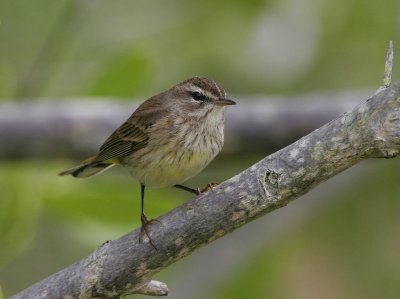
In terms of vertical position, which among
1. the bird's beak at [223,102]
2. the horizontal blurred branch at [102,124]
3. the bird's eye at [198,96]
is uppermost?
the bird's eye at [198,96]

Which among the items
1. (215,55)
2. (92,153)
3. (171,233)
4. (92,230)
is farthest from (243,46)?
(171,233)

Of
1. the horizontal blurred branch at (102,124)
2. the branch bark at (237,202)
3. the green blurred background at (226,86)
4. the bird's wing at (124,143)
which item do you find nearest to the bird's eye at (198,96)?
the bird's wing at (124,143)

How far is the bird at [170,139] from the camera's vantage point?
459cm

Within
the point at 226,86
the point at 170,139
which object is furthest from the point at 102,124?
the point at 170,139

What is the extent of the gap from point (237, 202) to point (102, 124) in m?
2.62

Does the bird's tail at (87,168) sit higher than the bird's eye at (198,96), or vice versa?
the bird's eye at (198,96)

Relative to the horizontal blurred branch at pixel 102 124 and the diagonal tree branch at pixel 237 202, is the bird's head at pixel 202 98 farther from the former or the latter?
the diagonal tree branch at pixel 237 202

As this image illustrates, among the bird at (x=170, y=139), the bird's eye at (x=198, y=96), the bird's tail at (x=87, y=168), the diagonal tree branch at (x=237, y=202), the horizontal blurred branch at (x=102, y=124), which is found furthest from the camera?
the horizontal blurred branch at (x=102, y=124)

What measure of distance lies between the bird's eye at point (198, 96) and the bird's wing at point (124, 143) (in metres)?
0.35

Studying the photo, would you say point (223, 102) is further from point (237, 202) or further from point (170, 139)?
point (237, 202)

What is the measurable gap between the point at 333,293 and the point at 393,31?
76.7 inches

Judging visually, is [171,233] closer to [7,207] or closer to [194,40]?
[7,207]

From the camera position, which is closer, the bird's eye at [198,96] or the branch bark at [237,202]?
the branch bark at [237,202]

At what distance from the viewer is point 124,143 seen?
5.02 m
